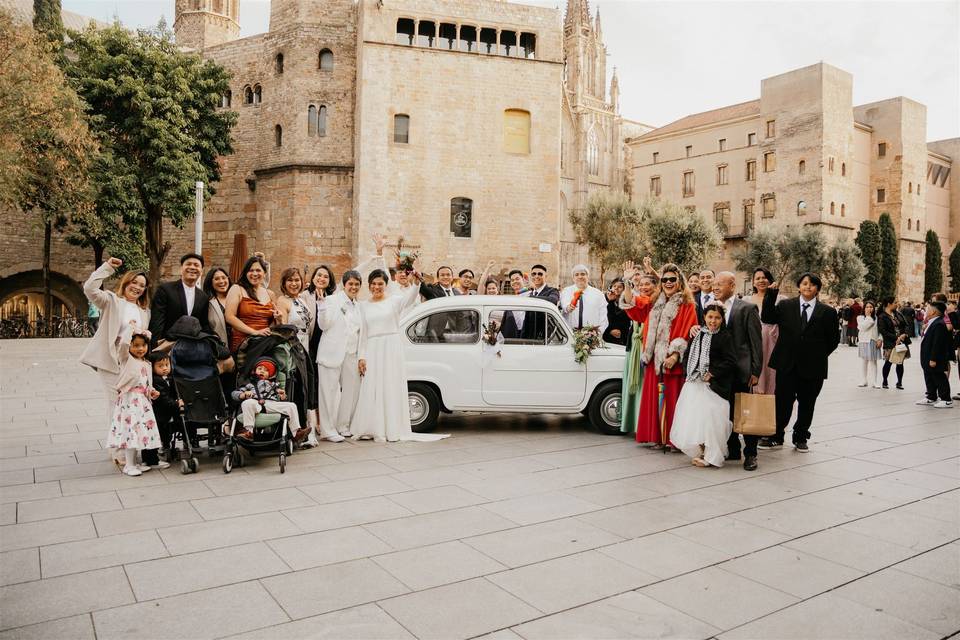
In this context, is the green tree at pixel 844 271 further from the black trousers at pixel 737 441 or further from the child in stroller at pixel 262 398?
the child in stroller at pixel 262 398

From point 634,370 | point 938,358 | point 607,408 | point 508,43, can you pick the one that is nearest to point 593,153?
point 508,43

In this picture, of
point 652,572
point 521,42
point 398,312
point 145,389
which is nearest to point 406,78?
point 521,42

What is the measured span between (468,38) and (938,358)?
25277 mm

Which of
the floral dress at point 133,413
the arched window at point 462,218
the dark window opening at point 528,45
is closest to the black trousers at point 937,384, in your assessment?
the floral dress at point 133,413

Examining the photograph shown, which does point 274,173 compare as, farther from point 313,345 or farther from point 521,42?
point 313,345

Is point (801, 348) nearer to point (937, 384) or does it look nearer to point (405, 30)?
point (937, 384)

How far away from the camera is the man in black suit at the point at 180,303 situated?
689 centimetres

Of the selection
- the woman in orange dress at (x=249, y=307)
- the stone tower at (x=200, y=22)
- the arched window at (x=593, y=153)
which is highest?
the stone tower at (x=200, y=22)

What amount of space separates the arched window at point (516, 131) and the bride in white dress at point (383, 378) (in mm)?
24776

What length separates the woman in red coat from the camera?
24.8 feet

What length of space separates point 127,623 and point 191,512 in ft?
6.23

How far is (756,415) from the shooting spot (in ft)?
22.6

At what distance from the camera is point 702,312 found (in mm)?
8234

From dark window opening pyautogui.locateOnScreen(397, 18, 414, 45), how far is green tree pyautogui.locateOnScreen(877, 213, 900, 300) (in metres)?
39.6
